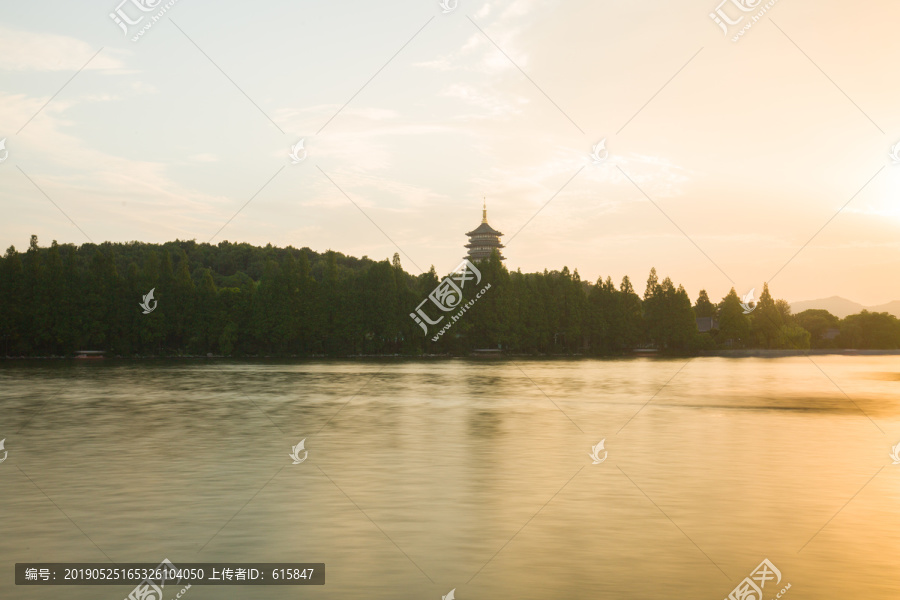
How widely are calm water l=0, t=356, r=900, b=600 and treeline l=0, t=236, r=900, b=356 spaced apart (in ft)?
170

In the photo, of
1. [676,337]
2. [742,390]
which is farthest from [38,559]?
[676,337]

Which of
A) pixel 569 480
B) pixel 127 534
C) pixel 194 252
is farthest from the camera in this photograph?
pixel 194 252

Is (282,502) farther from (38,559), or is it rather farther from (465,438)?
(465,438)

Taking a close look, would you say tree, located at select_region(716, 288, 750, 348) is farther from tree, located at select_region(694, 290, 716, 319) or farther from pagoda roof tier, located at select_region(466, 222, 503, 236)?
pagoda roof tier, located at select_region(466, 222, 503, 236)

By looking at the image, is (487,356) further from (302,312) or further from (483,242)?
(483,242)

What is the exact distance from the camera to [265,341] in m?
75.0

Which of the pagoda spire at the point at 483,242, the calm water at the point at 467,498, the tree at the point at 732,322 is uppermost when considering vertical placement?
the pagoda spire at the point at 483,242

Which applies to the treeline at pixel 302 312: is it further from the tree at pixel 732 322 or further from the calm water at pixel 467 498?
the calm water at pixel 467 498

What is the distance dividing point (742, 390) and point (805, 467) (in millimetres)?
20030

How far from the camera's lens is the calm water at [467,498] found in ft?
23.7

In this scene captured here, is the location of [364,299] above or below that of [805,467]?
above

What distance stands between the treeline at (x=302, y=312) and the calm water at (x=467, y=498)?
170 feet

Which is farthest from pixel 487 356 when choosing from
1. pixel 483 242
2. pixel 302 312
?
pixel 483 242

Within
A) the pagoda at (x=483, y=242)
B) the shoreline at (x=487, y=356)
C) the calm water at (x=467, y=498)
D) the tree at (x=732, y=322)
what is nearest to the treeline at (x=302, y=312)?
the shoreline at (x=487, y=356)
